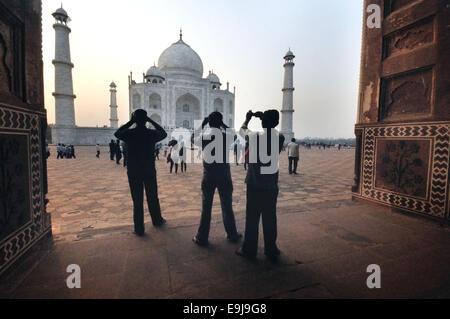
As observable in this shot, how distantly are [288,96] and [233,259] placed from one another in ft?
111

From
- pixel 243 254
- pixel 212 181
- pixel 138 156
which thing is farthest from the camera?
pixel 138 156

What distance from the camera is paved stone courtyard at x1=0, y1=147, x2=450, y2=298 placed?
63.6 inches

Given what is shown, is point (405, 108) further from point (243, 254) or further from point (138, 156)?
point (138, 156)

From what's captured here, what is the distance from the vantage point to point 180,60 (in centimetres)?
3638

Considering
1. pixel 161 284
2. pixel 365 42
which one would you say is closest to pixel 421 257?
pixel 161 284

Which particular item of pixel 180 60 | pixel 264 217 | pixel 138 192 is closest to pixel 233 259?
pixel 264 217

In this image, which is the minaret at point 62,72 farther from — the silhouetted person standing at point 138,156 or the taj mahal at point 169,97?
the silhouetted person standing at point 138,156

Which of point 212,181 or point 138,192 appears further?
point 138,192

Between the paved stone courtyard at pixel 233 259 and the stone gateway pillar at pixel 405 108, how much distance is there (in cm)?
49

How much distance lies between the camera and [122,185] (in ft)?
18.4

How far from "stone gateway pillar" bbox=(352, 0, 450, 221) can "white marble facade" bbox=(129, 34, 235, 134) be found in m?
30.9

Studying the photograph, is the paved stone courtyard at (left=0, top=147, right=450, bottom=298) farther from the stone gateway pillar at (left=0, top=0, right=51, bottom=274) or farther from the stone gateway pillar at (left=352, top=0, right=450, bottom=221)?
the stone gateway pillar at (left=352, top=0, right=450, bottom=221)
